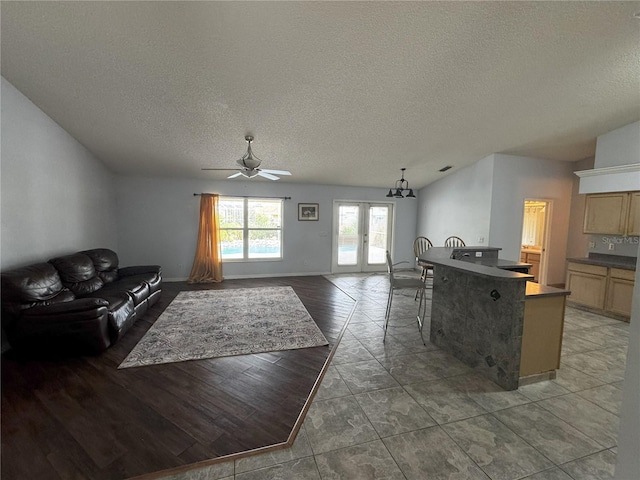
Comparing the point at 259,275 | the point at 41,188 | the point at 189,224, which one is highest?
the point at 41,188

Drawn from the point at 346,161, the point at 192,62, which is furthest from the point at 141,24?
the point at 346,161

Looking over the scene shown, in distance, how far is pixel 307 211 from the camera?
6.72 meters

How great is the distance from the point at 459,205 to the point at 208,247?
5606 millimetres

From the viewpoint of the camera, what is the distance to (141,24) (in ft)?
7.29

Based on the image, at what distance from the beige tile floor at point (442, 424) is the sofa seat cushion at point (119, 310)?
206 centimetres

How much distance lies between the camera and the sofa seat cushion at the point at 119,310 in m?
2.91

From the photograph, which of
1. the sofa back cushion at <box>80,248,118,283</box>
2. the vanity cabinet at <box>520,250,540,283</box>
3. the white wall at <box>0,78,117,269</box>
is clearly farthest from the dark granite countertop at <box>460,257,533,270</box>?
the white wall at <box>0,78,117,269</box>

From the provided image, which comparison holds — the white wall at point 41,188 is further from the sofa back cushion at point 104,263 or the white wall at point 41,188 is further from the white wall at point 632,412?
the white wall at point 632,412

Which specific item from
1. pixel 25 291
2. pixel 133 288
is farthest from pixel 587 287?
pixel 25 291

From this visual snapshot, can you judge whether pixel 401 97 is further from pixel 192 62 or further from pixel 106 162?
pixel 106 162

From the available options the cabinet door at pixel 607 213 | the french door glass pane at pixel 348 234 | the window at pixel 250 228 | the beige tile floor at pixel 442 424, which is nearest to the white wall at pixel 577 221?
the cabinet door at pixel 607 213

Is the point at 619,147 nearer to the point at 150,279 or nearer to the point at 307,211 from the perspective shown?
the point at 307,211

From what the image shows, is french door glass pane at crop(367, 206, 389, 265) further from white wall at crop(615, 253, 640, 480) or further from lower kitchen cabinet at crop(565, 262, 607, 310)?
white wall at crop(615, 253, 640, 480)

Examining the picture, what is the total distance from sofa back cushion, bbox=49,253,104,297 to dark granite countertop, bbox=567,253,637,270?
738cm
